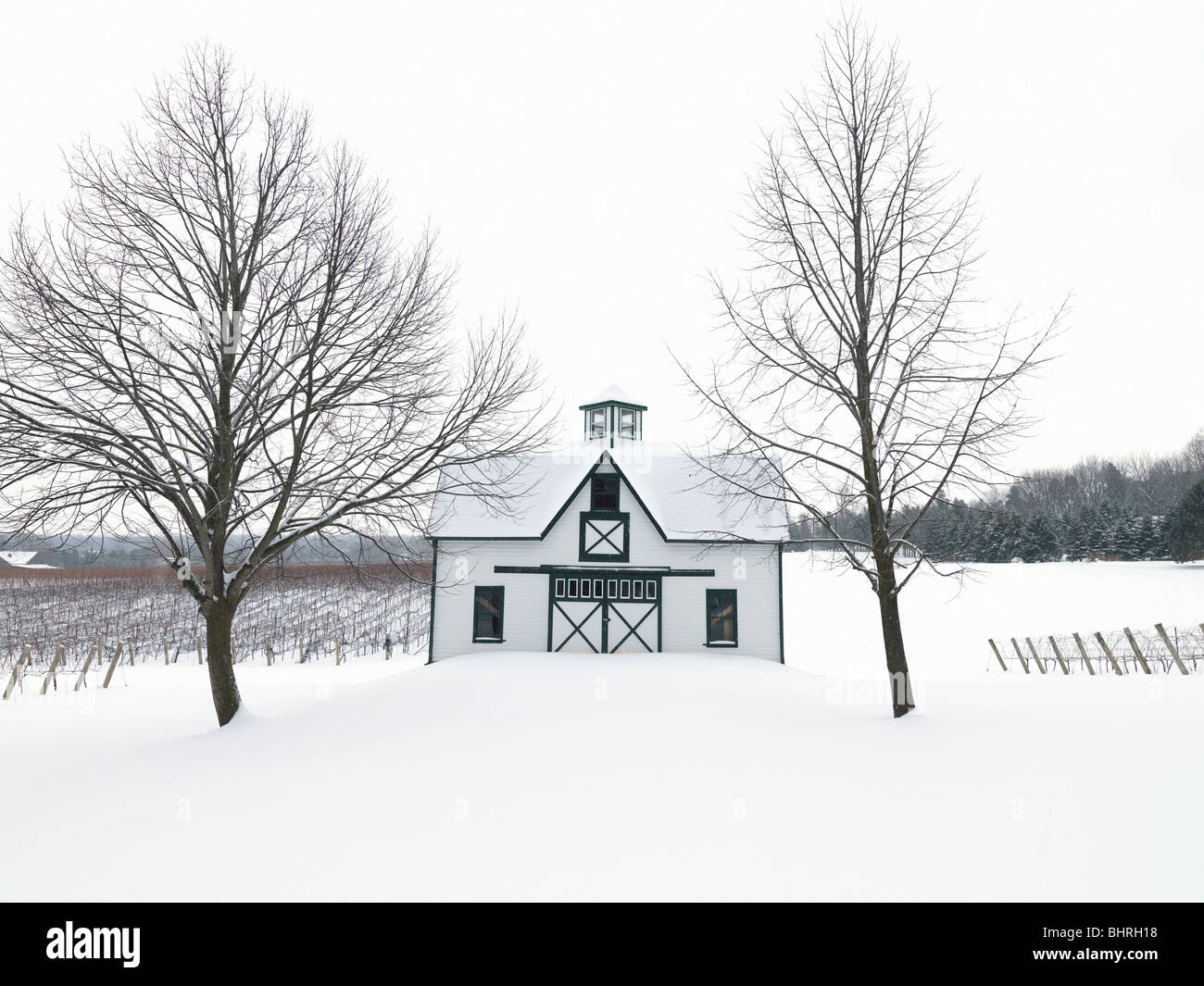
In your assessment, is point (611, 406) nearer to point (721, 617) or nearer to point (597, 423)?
point (597, 423)

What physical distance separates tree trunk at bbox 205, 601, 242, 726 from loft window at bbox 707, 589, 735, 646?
42.6 ft

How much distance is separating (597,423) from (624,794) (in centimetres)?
1903

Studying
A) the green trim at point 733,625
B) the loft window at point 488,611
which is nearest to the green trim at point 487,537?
the loft window at point 488,611

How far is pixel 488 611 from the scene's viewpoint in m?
20.1

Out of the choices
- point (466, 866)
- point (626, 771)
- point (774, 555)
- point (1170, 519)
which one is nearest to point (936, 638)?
point (774, 555)

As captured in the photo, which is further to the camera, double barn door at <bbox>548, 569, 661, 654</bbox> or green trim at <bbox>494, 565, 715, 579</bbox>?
green trim at <bbox>494, 565, 715, 579</bbox>

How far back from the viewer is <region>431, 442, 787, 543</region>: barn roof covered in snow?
20.2m

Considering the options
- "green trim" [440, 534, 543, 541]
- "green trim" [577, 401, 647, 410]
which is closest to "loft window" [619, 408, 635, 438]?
"green trim" [577, 401, 647, 410]

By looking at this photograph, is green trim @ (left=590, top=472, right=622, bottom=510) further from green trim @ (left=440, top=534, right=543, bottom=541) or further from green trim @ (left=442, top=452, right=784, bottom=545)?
green trim @ (left=440, top=534, right=543, bottom=541)

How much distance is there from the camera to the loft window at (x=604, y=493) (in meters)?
20.5

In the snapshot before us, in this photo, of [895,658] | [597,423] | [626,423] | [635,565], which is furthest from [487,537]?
[895,658]

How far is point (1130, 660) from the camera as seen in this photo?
2253 cm

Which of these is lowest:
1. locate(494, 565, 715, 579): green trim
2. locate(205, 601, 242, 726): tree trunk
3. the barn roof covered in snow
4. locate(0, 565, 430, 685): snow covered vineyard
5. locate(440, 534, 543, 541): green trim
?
locate(0, 565, 430, 685): snow covered vineyard

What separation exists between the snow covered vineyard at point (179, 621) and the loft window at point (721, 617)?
10.5m
